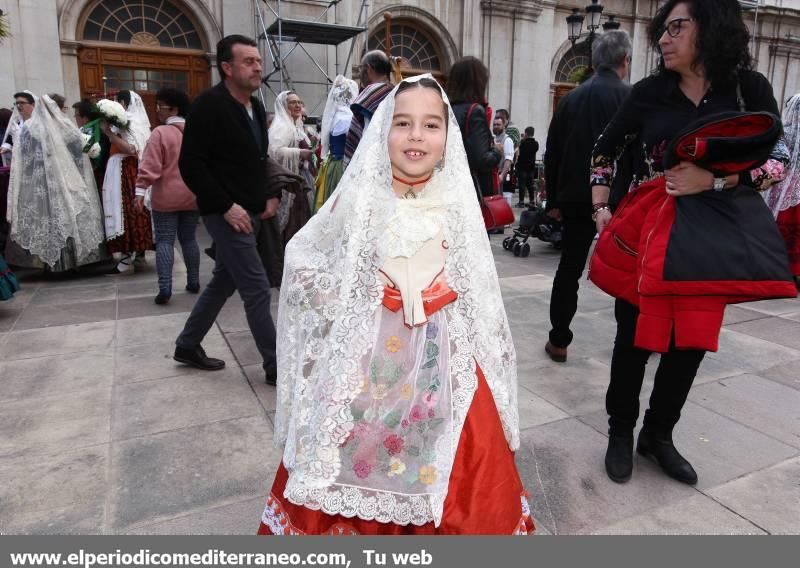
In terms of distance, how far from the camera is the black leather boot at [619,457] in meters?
2.48

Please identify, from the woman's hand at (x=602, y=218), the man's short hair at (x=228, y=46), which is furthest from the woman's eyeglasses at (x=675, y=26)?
the man's short hair at (x=228, y=46)

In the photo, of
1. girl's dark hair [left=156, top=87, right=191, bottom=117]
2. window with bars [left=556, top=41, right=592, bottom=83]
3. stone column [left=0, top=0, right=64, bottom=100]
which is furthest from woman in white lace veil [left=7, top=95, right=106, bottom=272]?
window with bars [left=556, top=41, right=592, bottom=83]

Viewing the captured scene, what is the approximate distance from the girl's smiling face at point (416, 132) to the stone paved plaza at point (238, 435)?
1.38 metres

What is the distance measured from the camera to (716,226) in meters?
2.15

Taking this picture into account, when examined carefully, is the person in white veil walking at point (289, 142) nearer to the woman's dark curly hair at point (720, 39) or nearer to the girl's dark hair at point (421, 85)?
the girl's dark hair at point (421, 85)

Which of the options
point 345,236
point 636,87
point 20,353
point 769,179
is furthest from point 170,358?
point 769,179

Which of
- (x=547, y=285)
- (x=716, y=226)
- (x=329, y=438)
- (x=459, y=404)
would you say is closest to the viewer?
(x=329, y=438)

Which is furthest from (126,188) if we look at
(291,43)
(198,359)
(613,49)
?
(291,43)

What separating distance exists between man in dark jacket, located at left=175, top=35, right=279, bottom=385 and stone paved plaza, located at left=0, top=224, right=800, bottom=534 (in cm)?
55

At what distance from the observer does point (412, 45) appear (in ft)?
44.1

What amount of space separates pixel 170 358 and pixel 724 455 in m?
3.20

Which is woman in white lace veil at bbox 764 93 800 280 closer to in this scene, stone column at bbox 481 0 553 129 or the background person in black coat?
the background person in black coat

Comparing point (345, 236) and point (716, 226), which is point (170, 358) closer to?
point (345, 236)

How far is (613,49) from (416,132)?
2.29m
